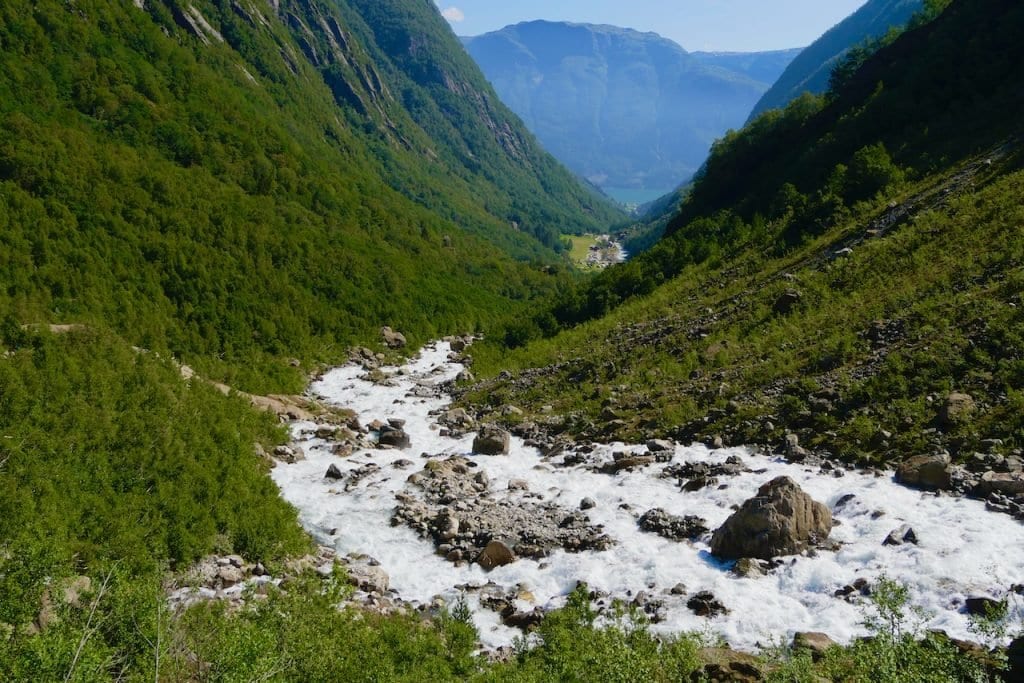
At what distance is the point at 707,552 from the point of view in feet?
54.5

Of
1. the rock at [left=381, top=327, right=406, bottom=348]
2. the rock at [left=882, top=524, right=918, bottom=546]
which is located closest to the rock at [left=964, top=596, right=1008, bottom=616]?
the rock at [left=882, top=524, right=918, bottom=546]

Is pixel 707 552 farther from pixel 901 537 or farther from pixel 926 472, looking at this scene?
pixel 926 472

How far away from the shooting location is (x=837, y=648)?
1084 centimetres

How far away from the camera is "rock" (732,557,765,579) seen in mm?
14977

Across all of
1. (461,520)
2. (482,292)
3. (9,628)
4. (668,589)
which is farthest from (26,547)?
(482,292)

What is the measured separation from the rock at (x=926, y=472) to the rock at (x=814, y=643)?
22.5 ft

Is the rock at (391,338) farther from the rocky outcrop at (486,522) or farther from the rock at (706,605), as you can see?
the rock at (706,605)

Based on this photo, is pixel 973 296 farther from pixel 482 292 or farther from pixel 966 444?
pixel 482 292

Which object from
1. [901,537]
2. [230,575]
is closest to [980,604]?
[901,537]

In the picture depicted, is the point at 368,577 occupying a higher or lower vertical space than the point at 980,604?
lower

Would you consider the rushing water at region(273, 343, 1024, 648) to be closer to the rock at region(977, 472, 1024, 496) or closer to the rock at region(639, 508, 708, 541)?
the rock at region(639, 508, 708, 541)

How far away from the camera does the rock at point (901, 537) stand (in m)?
14.3

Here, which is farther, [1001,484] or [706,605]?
[1001,484]

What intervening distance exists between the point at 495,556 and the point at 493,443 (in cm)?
989
